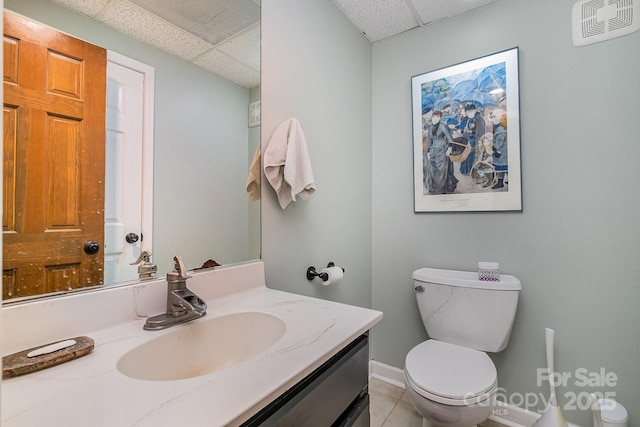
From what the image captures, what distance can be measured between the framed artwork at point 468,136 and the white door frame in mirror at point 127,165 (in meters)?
1.47

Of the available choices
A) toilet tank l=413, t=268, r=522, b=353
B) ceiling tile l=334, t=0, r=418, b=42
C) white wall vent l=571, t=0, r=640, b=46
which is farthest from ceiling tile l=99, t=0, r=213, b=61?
white wall vent l=571, t=0, r=640, b=46

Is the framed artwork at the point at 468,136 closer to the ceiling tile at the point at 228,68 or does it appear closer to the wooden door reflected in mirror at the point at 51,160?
the ceiling tile at the point at 228,68

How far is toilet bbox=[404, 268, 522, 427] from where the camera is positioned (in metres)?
1.13

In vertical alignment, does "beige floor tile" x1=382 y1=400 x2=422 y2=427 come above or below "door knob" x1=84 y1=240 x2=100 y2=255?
below

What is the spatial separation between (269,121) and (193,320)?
0.83 m

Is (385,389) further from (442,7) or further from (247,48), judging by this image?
(442,7)

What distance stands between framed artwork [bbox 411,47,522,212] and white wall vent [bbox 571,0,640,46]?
0.26 meters

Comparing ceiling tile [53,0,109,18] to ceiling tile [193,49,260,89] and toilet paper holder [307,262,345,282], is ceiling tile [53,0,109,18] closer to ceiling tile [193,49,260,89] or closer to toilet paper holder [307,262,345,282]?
ceiling tile [193,49,260,89]

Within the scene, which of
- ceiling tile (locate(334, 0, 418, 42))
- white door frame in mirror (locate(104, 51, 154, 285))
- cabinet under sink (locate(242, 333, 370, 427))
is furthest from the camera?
ceiling tile (locate(334, 0, 418, 42))

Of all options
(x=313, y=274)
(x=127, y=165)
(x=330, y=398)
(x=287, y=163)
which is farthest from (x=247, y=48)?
(x=330, y=398)

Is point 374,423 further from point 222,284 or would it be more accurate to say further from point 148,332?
point 148,332

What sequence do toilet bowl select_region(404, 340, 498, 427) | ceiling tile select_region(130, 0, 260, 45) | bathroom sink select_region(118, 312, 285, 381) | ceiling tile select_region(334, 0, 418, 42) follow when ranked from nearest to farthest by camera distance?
bathroom sink select_region(118, 312, 285, 381)
ceiling tile select_region(130, 0, 260, 45)
toilet bowl select_region(404, 340, 498, 427)
ceiling tile select_region(334, 0, 418, 42)

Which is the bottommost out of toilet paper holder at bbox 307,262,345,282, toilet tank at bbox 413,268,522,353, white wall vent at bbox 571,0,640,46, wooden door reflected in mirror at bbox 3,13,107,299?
toilet tank at bbox 413,268,522,353

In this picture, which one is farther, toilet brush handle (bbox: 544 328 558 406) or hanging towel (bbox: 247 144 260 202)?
toilet brush handle (bbox: 544 328 558 406)
